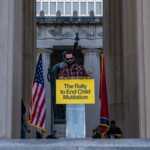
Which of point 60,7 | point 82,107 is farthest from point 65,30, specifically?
point 82,107

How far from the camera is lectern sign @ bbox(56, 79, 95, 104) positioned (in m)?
16.8

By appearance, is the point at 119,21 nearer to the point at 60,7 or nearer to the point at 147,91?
the point at 147,91

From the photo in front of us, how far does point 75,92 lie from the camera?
16.8m

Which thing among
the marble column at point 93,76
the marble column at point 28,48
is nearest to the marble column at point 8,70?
the marble column at point 28,48

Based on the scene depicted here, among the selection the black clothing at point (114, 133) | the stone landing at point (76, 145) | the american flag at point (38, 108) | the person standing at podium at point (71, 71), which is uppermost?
the person standing at podium at point (71, 71)

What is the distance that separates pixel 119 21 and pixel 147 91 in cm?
1022

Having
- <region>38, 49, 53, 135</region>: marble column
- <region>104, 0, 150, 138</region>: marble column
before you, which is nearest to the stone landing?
<region>104, 0, 150, 138</region>: marble column

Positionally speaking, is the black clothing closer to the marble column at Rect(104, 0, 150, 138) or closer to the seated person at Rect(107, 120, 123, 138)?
the seated person at Rect(107, 120, 123, 138)

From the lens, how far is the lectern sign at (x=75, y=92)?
16.8 meters

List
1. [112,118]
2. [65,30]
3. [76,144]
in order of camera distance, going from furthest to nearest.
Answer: [65,30] < [112,118] < [76,144]

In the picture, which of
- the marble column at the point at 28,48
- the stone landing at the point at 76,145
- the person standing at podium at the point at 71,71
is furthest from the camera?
the marble column at the point at 28,48

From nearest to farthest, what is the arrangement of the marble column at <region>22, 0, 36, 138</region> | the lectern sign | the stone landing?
the stone landing
the lectern sign
the marble column at <region>22, 0, 36, 138</region>

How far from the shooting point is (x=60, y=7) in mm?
57312

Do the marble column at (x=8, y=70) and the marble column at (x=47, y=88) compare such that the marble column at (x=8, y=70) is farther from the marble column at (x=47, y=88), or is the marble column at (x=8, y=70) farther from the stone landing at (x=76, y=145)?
the marble column at (x=47, y=88)
